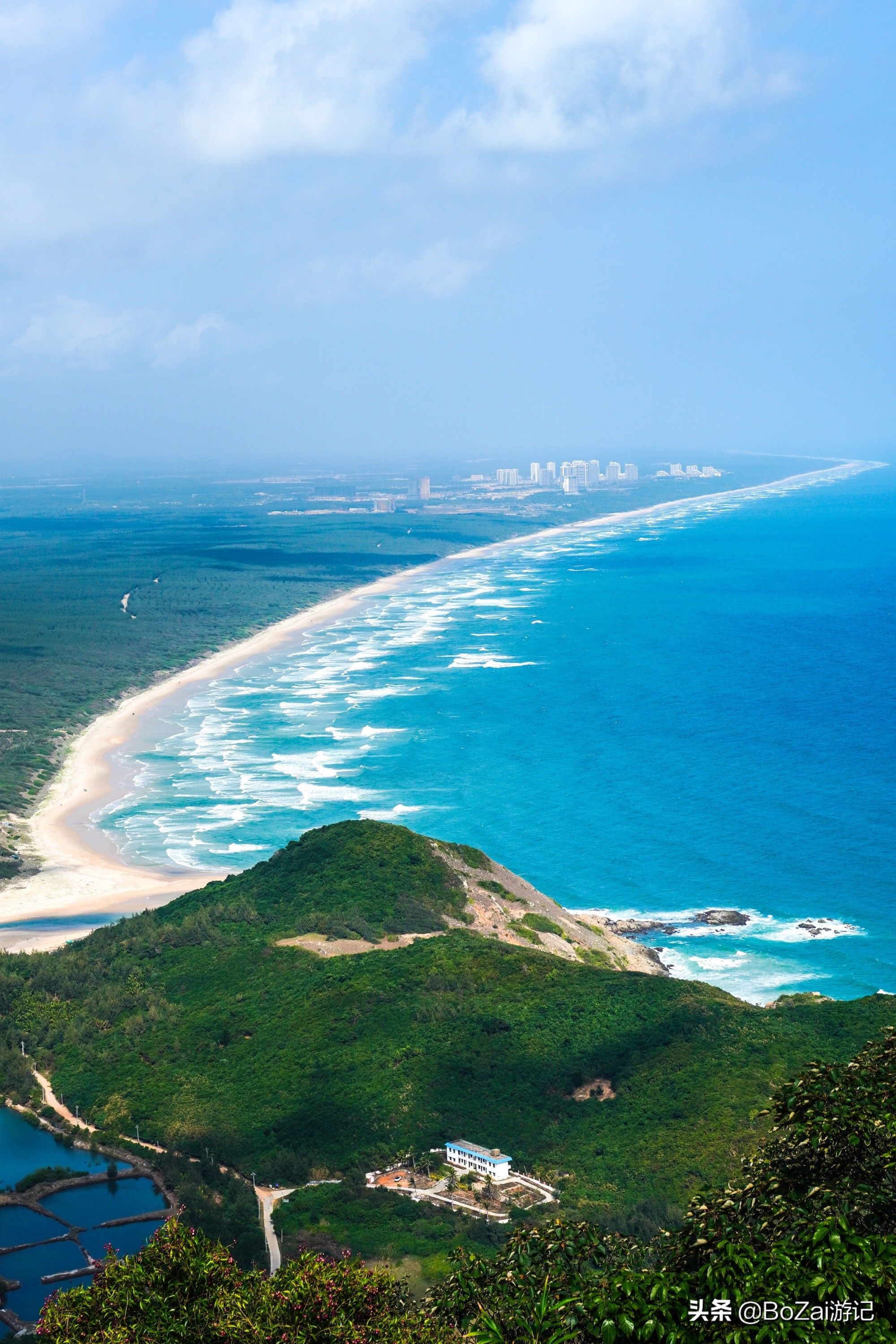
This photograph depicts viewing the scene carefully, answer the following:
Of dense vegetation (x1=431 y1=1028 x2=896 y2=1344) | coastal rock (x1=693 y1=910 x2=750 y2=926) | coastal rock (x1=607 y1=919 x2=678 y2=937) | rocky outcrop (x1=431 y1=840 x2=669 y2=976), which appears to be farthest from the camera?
coastal rock (x1=693 y1=910 x2=750 y2=926)

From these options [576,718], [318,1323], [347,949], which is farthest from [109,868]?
[318,1323]

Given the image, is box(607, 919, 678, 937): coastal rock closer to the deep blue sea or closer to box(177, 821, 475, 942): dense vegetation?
the deep blue sea

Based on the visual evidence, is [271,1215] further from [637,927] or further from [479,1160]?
[637,927]

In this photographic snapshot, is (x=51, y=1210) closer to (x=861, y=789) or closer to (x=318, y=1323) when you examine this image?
(x=318, y=1323)

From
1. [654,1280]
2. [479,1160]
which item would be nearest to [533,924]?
[479,1160]

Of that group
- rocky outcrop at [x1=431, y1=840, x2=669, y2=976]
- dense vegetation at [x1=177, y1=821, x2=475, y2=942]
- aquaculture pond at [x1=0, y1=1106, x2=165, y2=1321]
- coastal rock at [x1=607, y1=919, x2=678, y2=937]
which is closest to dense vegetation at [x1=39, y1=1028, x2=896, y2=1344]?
aquaculture pond at [x1=0, y1=1106, x2=165, y2=1321]

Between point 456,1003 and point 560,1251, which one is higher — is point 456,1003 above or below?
below
